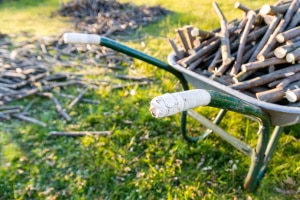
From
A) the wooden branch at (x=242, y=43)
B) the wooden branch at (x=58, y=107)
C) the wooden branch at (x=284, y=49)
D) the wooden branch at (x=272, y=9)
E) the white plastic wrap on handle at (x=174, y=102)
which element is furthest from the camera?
the wooden branch at (x=58, y=107)

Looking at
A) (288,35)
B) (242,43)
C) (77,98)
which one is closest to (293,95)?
(288,35)

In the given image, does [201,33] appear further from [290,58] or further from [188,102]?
[188,102]

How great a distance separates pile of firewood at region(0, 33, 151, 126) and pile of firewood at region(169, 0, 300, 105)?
5.02ft

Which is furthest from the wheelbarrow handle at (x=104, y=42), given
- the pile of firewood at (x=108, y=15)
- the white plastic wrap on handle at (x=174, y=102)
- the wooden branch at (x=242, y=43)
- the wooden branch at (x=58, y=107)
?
the pile of firewood at (x=108, y=15)

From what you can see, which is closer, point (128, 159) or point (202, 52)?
point (202, 52)

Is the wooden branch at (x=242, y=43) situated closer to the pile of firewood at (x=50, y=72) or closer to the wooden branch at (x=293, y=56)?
the wooden branch at (x=293, y=56)

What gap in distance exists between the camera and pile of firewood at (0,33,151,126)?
3701 mm

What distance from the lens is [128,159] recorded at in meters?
2.79

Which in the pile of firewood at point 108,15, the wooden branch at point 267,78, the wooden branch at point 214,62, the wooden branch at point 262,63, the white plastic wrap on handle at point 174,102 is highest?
the white plastic wrap on handle at point 174,102

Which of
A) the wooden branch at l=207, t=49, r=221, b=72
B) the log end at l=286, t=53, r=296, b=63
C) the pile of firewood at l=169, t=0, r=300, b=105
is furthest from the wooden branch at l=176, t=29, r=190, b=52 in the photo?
the log end at l=286, t=53, r=296, b=63

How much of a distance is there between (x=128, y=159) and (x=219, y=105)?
63.6 inches

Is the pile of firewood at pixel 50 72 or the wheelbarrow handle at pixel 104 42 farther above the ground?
the wheelbarrow handle at pixel 104 42

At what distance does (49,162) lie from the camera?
9.17ft

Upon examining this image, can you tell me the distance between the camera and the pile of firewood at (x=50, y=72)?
370 cm
